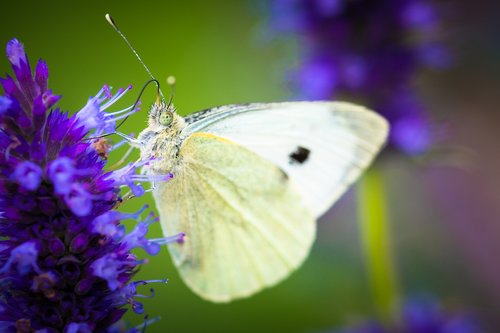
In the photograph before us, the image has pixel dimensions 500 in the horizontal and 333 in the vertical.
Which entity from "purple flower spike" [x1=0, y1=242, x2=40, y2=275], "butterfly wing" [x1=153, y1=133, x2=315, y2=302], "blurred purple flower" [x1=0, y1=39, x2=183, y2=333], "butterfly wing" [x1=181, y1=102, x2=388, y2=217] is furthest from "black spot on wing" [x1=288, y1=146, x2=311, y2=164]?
"purple flower spike" [x1=0, y1=242, x2=40, y2=275]

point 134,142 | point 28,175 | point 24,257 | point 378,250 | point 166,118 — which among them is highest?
point 166,118

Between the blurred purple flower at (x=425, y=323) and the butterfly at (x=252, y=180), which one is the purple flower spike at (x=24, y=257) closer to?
the butterfly at (x=252, y=180)

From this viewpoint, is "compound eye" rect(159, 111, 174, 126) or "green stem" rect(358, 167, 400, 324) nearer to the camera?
"compound eye" rect(159, 111, 174, 126)

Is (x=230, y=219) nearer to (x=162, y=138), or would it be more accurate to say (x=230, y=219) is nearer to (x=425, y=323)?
(x=162, y=138)

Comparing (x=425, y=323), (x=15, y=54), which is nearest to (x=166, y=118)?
(x=15, y=54)

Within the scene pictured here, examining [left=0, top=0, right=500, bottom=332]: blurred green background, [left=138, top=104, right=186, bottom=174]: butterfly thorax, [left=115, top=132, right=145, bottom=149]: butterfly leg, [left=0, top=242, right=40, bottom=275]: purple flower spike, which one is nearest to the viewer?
[left=0, top=242, right=40, bottom=275]: purple flower spike

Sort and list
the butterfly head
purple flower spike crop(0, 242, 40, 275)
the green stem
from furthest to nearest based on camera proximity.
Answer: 1. the green stem
2. the butterfly head
3. purple flower spike crop(0, 242, 40, 275)

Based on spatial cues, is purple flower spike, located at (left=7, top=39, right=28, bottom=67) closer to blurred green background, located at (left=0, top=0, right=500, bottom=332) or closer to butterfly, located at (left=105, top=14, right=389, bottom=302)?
butterfly, located at (left=105, top=14, right=389, bottom=302)
